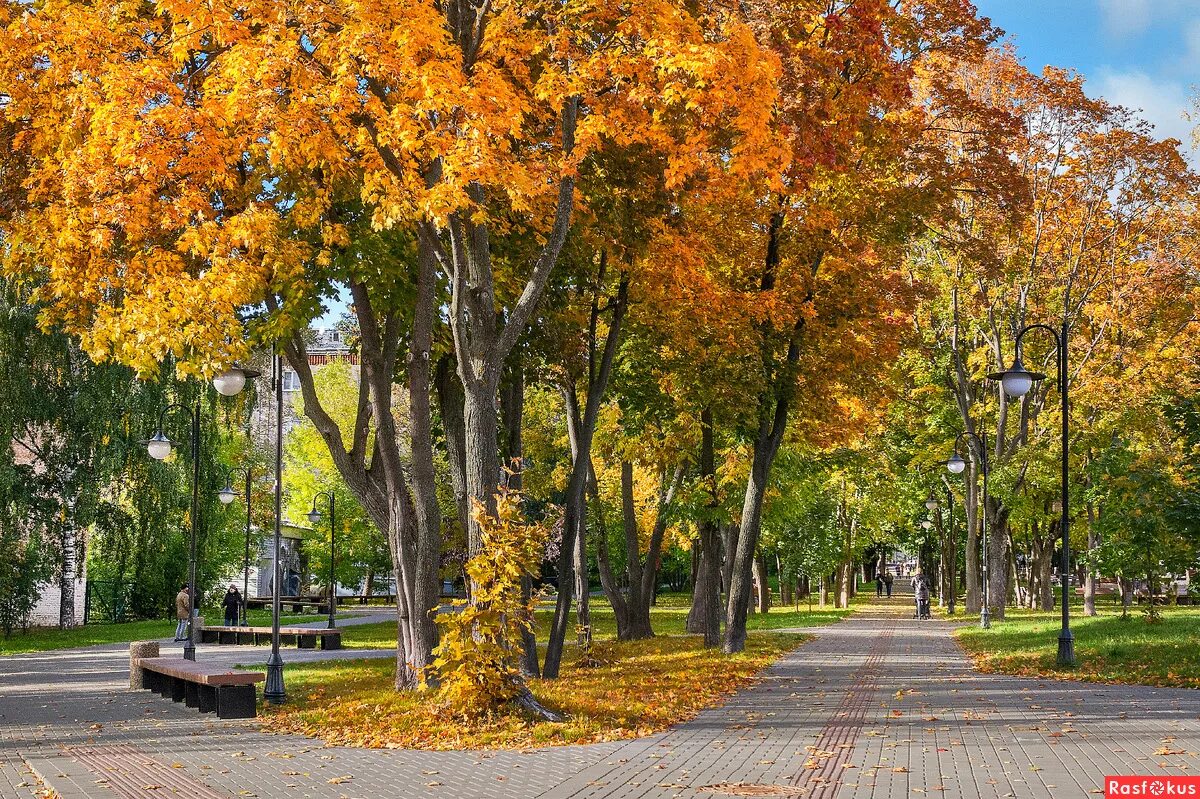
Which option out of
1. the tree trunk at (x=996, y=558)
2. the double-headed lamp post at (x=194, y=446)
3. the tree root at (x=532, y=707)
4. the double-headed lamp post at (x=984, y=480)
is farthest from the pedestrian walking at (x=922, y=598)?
the tree root at (x=532, y=707)

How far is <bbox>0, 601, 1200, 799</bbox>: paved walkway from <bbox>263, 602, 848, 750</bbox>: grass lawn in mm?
474

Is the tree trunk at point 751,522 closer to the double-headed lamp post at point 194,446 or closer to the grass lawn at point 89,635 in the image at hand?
the double-headed lamp post at point 194,446

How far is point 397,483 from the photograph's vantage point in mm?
16891

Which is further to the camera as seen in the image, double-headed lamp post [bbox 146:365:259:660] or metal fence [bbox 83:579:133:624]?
metal fence [bbox 83:579:133:624]

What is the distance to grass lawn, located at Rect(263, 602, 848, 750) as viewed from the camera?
1208 cm

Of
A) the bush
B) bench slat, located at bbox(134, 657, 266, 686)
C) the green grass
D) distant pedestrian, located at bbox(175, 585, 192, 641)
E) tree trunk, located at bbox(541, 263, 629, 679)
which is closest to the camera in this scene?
bench slat, located at bbox(134, 657, 266, 686)

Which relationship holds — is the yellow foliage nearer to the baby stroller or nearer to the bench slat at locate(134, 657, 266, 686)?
the bench slat at locate(134, 657, 266, 686)

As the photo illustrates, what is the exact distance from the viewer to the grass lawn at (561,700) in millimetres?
12078

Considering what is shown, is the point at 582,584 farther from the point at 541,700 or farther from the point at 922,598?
the point at 922,598

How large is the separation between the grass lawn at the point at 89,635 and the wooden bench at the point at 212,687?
13.3 meters

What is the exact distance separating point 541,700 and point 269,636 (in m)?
18.8

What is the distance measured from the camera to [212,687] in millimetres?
15258

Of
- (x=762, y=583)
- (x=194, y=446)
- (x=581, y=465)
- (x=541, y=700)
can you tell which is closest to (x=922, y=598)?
(x=762, y=583)

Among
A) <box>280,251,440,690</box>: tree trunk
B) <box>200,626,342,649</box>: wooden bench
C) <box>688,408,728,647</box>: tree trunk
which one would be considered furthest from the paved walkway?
<box>200,626,342,649</box>: wooden bench
